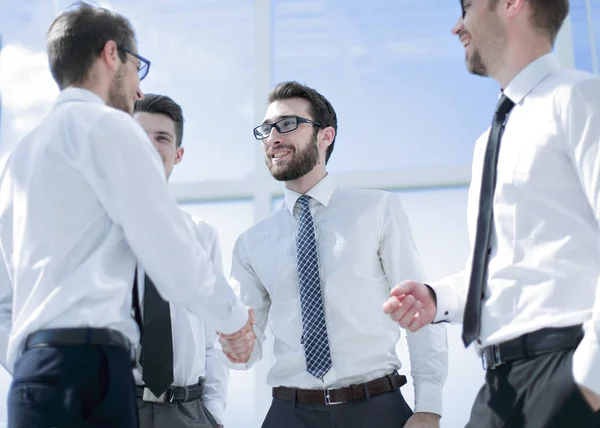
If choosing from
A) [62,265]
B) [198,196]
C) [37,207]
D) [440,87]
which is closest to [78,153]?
[37,207]

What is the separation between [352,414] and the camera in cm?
218

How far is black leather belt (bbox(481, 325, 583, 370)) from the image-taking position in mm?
1361

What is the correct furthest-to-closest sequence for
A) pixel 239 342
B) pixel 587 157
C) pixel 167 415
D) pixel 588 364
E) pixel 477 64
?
pixel 167 415 → pixel 239 342 → pixel 477 64 → pixel 587 157 → pixel 588 364

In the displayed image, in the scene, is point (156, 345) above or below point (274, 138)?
below

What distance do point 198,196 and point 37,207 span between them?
8.18 ft

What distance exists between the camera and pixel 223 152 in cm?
417

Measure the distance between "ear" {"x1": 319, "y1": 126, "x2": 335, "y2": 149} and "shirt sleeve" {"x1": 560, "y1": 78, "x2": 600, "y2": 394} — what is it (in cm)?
143

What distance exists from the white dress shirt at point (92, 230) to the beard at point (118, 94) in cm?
15

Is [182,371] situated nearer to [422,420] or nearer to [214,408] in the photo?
[214,408]

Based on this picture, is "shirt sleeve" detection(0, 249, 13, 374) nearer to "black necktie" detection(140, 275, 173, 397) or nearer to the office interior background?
"black necktie" detection(140, 275, 173, 397)

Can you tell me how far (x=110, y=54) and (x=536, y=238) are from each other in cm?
120

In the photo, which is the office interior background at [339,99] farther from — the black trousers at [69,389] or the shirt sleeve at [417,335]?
the black trousers at [69,389]

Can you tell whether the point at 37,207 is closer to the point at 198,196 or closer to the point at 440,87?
the point at 198,196

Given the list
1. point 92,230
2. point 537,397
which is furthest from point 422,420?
point 92,230
